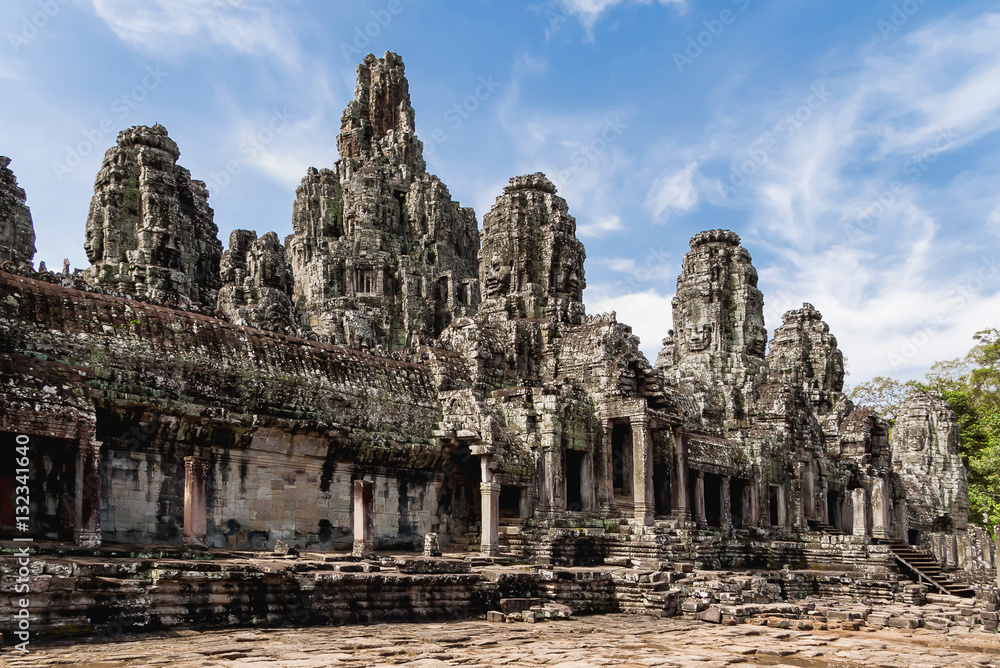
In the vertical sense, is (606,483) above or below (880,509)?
above

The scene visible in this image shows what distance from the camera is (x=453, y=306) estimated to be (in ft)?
183

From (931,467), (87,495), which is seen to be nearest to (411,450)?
(87,495)

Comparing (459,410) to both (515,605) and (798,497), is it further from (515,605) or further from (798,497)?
(798,497)

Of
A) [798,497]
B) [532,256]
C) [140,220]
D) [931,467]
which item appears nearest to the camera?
[140,220]

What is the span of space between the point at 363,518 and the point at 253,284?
479 inches

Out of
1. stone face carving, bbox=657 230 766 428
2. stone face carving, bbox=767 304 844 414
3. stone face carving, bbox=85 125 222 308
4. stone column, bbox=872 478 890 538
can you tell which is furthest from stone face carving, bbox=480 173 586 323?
stone face carving, bbox=767 304 844 414

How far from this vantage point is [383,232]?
190 feet

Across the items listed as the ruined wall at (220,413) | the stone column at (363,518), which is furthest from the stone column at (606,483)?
the stone column at (363,518)

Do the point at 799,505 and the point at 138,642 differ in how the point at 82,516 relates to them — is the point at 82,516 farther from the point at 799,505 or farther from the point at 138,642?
the point at 799,505

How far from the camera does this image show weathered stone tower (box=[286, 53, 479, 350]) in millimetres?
53562

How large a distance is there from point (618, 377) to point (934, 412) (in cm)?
2583

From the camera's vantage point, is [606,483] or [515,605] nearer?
[515,605]

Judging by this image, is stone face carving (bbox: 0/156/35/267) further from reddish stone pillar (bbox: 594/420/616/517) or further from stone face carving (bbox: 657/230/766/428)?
stone face carving (bbox: 657/230/766/428)

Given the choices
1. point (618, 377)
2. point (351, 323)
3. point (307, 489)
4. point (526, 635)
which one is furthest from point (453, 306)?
point (526, 635)
